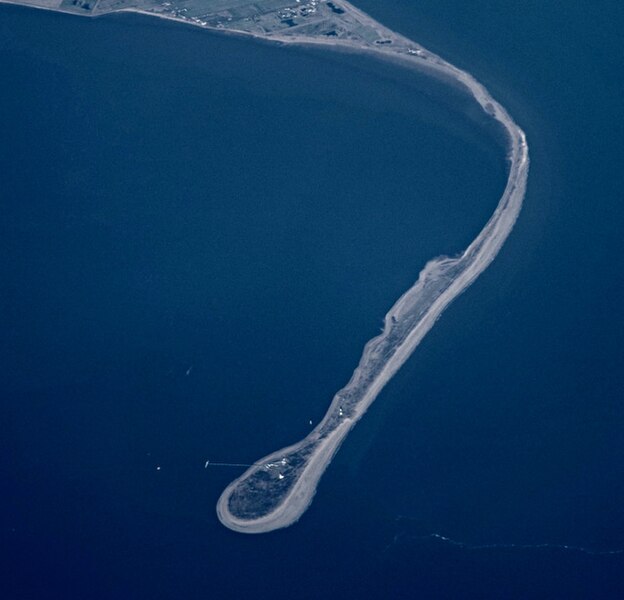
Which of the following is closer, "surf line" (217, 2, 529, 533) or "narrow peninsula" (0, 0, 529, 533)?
"surf line" (217, 2, 529, 533)

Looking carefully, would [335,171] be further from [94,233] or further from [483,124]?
[94,233]

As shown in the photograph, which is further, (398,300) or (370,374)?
(398,300)

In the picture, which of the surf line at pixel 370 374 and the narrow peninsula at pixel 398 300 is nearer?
the surf line at pixel 370 374

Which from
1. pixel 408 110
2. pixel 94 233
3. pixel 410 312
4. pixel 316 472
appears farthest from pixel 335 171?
pixel 316 472

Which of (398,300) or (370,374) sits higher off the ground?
(398,300)
